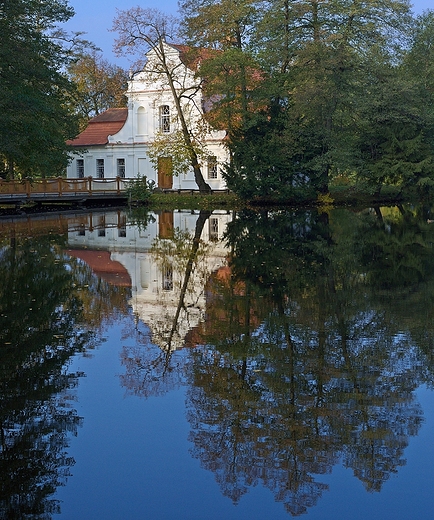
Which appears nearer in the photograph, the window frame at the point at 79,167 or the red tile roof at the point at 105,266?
the red tile roof at the point at 105,266

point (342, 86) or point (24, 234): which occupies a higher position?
point (342, 86)

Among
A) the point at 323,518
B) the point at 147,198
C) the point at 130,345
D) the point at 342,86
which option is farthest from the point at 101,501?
the point at 147,198

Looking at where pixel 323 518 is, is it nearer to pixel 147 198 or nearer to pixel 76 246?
pixel 76 246

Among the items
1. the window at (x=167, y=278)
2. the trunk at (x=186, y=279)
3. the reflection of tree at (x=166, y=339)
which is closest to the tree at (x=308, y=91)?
the trunk at (x=186, y=279)

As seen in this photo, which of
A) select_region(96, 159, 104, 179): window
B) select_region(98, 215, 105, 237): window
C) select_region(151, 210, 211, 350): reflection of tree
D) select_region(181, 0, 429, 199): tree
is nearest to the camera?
select_region(151, 210, 211, 350): reflection of tree

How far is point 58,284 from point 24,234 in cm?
1068

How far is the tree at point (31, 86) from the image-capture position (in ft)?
108

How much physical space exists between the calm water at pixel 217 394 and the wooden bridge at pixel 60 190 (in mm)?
22864

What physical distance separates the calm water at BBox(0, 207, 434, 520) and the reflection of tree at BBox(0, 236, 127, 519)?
0.06ft

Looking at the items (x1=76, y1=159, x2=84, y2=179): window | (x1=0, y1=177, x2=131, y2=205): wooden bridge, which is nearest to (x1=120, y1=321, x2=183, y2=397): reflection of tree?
(x1=0, y1=177, x2=131, y2=205): wooden bridge

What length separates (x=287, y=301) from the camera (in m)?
11.0

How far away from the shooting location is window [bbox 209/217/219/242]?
73.7ft

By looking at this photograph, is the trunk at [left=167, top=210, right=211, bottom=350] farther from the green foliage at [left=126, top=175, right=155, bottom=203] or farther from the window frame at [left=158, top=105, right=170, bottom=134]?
the window frame at [left=158, top=105, right=170, bottom=134]

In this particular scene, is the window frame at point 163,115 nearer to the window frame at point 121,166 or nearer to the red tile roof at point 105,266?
the window frame at point 121,166
